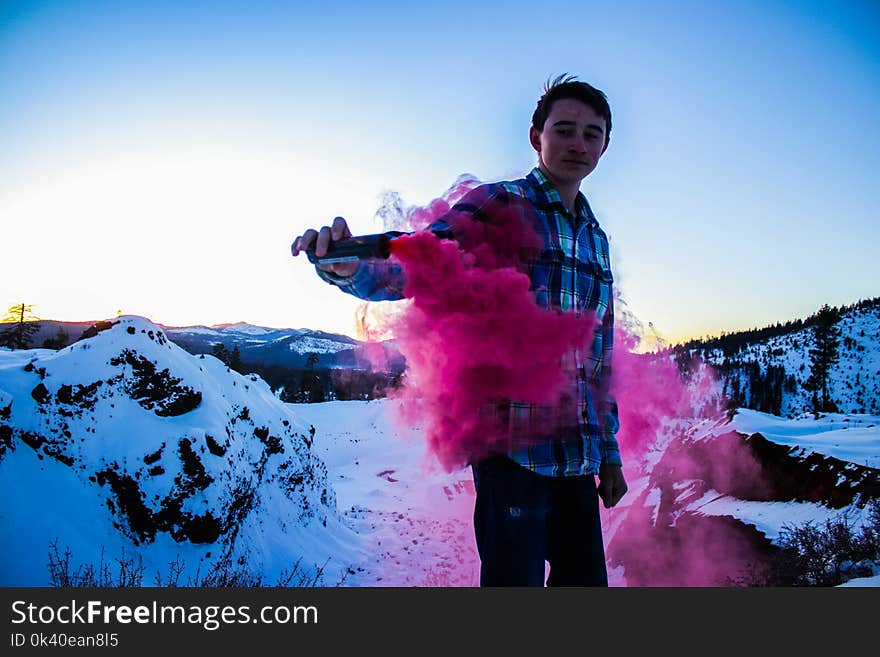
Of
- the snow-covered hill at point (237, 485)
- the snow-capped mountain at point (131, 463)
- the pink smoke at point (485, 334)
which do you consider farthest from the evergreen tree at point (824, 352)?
the pink smoke at point (485, 334)

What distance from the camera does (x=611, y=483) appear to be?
186 cm

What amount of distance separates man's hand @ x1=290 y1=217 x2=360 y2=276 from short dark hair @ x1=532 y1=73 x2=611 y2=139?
99cm

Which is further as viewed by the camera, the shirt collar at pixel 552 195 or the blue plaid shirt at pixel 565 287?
the shirt collar at pixel 552 195

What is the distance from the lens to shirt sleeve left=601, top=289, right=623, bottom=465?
1.89 meters

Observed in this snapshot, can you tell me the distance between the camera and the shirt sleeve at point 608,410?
1.89 metres

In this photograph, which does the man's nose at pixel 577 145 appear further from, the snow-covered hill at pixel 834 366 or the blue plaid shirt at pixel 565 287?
the snow-covered hill at pixel 834 366

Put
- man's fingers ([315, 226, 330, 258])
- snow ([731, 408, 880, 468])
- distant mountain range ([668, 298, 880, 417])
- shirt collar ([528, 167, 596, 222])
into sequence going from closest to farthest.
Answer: man's fingers ([315, 226, 330, 258]), shirt collar ([528, 167, 596, 222]), snow ([731, 408, 880, 468]), distant mountain range ([668, 298, 880, 417])

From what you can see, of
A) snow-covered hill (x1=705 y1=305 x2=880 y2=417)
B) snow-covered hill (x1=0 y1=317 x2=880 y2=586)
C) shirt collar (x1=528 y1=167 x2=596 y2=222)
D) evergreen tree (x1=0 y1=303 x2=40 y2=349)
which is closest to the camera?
shirt collar (x1=528 y1=167 x2=596 y2=222)

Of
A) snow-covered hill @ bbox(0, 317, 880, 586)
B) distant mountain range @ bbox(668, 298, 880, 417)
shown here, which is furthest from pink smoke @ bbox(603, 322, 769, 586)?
distant mountain range @ bbox(668, 298, 880, 417)

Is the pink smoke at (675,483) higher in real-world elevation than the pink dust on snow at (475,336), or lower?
lower

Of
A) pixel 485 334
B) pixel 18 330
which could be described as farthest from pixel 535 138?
pixel 18 330

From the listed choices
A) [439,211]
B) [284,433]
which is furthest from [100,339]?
[439,211]

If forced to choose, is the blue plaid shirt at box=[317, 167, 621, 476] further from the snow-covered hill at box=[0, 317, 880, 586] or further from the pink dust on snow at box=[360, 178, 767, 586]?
the snow-covered hill at box=[0, 317, 880, 586]

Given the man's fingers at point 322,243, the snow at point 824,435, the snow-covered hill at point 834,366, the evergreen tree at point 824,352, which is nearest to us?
the man's fingers at point 322,243
